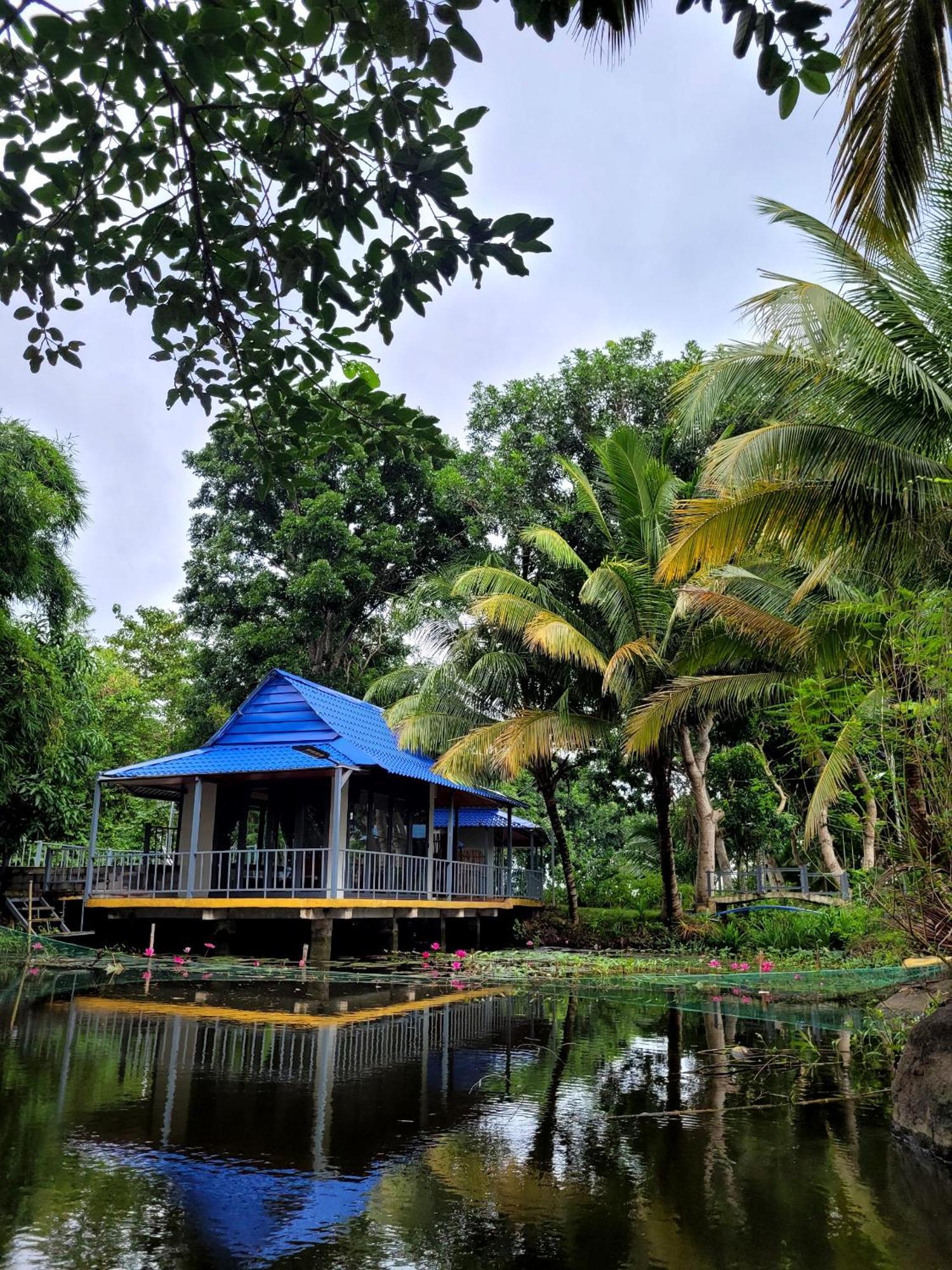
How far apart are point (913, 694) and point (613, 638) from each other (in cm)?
1263

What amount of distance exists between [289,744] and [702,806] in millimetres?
8908

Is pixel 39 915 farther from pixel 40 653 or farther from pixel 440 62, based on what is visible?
pixel 440 62

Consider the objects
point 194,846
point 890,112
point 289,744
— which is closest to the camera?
point 890,112

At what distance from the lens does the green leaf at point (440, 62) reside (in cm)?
278

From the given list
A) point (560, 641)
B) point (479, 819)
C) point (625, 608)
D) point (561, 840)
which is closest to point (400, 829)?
point (561, 840)

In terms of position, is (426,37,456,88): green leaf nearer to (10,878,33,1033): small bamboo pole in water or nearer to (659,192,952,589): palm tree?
(659,192,952,589): palm tree

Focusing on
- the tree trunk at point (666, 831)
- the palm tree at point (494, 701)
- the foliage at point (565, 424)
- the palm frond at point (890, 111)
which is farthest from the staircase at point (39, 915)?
the palm frond at point (890, 111)

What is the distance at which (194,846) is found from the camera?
16562 millimetres

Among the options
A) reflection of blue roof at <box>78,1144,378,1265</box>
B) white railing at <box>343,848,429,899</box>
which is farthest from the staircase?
reflection of blue roof at <box>78,1144,378,1265</box>

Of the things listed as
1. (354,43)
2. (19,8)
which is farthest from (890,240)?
(19,8)

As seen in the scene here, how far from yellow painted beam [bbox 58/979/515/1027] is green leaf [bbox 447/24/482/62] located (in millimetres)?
8269

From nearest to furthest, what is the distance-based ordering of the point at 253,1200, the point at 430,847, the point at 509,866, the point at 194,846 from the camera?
1. the point at 253,1200
2. the point at 194,846
3. the point at 430,847
4. the point at 509,866

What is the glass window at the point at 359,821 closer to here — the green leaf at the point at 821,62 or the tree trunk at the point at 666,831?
the tree trunk at the point at 666,831

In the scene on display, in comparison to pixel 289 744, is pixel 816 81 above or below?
below
